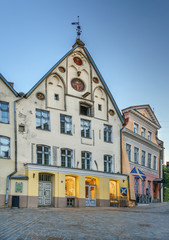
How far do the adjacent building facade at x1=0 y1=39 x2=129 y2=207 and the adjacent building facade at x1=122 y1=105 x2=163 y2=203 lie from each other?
1.92m

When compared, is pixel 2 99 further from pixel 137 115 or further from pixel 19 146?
→ pixel 137 115

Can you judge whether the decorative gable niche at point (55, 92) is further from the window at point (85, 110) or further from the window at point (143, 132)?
the window at point (143, 132)

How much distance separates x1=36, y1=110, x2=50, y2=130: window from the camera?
→ 94.5 feet

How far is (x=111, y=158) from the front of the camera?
3369 centimetres

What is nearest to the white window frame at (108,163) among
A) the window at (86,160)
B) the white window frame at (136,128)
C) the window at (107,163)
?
the window at (107,163)

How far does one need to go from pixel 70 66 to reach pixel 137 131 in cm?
1215

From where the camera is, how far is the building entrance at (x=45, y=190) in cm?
2775

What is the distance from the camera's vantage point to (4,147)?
26203 mm

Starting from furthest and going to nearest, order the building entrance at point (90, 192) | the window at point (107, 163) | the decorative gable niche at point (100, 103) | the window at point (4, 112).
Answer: the decorative gable niche at point (100, 103), the window at point (107, 163), the building entrance at point (90, 192), the window at point (4, 112)

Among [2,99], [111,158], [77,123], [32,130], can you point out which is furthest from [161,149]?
[2,99]

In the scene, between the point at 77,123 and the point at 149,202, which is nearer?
the point at 77,123

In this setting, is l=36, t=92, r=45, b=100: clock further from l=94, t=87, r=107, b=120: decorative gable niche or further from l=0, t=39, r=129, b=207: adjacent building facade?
l=94, t=87, r=107, b=120: decorative gable niche

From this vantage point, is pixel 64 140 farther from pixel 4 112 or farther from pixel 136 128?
pixel 136 128

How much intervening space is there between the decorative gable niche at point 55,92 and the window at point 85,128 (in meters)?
2.72
